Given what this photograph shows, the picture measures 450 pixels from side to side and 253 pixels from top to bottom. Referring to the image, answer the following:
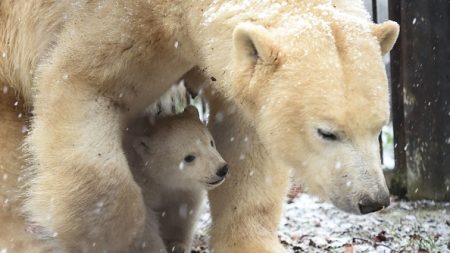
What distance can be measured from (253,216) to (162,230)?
1.71ft

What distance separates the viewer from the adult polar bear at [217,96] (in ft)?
11.9

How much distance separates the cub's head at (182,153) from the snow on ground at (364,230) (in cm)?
52

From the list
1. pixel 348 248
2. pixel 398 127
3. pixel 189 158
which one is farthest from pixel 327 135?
pixel 398 127

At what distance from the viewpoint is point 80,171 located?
4.33 metres

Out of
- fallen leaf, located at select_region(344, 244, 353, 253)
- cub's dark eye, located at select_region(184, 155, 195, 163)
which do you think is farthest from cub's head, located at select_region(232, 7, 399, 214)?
fallen leaf, located at select_region(344, 244, 353, 253)

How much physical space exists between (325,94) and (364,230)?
9.19 feet

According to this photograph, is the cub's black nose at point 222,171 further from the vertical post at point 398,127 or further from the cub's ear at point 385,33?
the vertical post at point 398,127

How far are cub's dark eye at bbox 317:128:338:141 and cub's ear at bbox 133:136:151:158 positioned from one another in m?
1.58

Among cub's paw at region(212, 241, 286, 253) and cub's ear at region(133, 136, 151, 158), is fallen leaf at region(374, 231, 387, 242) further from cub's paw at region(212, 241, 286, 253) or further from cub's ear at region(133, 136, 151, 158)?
cub's ear at region(133, 136, 151, 158)

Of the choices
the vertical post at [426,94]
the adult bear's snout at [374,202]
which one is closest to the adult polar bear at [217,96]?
the adult bear's snout at [374,202]

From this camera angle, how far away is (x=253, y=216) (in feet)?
16.7

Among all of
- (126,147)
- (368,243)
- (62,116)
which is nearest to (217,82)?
(62,116)

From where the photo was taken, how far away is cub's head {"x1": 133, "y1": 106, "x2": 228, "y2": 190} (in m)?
4.83

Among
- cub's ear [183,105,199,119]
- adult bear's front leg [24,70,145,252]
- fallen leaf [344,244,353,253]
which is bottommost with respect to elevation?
fallen leaf [344,244,353,253]
